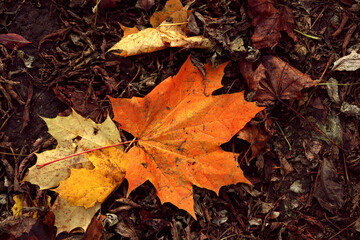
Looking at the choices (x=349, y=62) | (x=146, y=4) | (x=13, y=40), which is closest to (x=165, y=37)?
(x=146, y=4)

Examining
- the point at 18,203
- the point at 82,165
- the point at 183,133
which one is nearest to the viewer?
the point at 183,133

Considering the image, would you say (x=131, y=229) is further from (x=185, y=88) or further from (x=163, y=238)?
(x=185, y=88)

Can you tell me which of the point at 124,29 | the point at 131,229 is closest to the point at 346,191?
the point at 131,229

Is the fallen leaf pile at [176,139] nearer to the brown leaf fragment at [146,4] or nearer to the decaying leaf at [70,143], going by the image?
the decaying leaf at [70,143]

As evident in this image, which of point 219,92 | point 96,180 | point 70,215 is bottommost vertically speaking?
point 70,215

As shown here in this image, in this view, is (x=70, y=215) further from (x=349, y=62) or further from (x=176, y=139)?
(x=349, y=62)

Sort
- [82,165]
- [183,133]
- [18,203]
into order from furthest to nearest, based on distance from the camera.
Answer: [18,203] < [82,165] < [183,133]

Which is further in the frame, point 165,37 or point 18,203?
point 18,203
